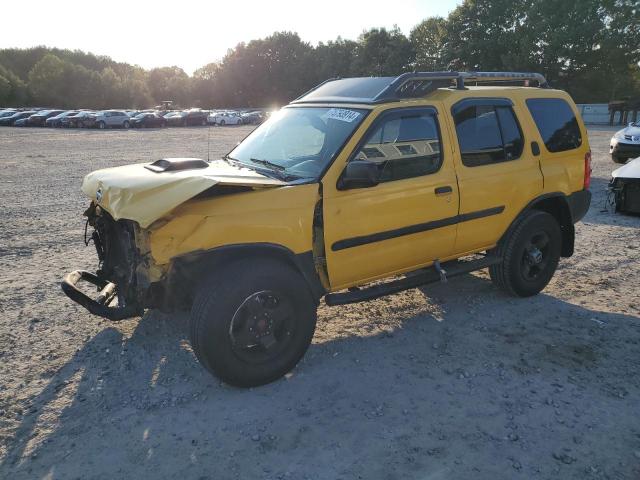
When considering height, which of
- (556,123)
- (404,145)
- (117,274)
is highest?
(556,123)

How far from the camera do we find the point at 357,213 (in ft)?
12.4

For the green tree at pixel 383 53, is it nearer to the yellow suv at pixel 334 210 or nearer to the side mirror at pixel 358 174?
the yellow suv at pixel 334 210

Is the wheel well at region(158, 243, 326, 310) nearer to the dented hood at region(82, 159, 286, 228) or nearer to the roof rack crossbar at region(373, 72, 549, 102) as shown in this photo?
the dented hood at region(82, 159, 286, 228)

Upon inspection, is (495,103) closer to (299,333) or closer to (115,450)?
(299,333)

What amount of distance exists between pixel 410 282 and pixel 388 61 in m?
65.6

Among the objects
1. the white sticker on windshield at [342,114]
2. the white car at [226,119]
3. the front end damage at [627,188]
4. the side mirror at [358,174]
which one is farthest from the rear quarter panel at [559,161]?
the white car at [226,119]

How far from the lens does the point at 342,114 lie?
13.4 ft

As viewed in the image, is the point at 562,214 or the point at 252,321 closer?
the point at 252,321

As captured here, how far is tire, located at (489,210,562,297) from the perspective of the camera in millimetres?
4898

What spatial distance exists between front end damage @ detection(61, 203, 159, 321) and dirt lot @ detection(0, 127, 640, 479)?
21.3 inches

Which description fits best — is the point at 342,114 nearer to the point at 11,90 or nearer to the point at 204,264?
the point at 204,264

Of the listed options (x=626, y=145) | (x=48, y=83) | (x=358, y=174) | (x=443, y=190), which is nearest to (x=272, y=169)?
(x=358, y=174)

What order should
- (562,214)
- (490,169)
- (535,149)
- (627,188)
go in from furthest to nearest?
(627,188), (562,214), (535,149), (490,169)

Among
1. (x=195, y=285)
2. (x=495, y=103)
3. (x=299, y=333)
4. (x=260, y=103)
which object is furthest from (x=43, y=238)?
(x=260, y=103)
